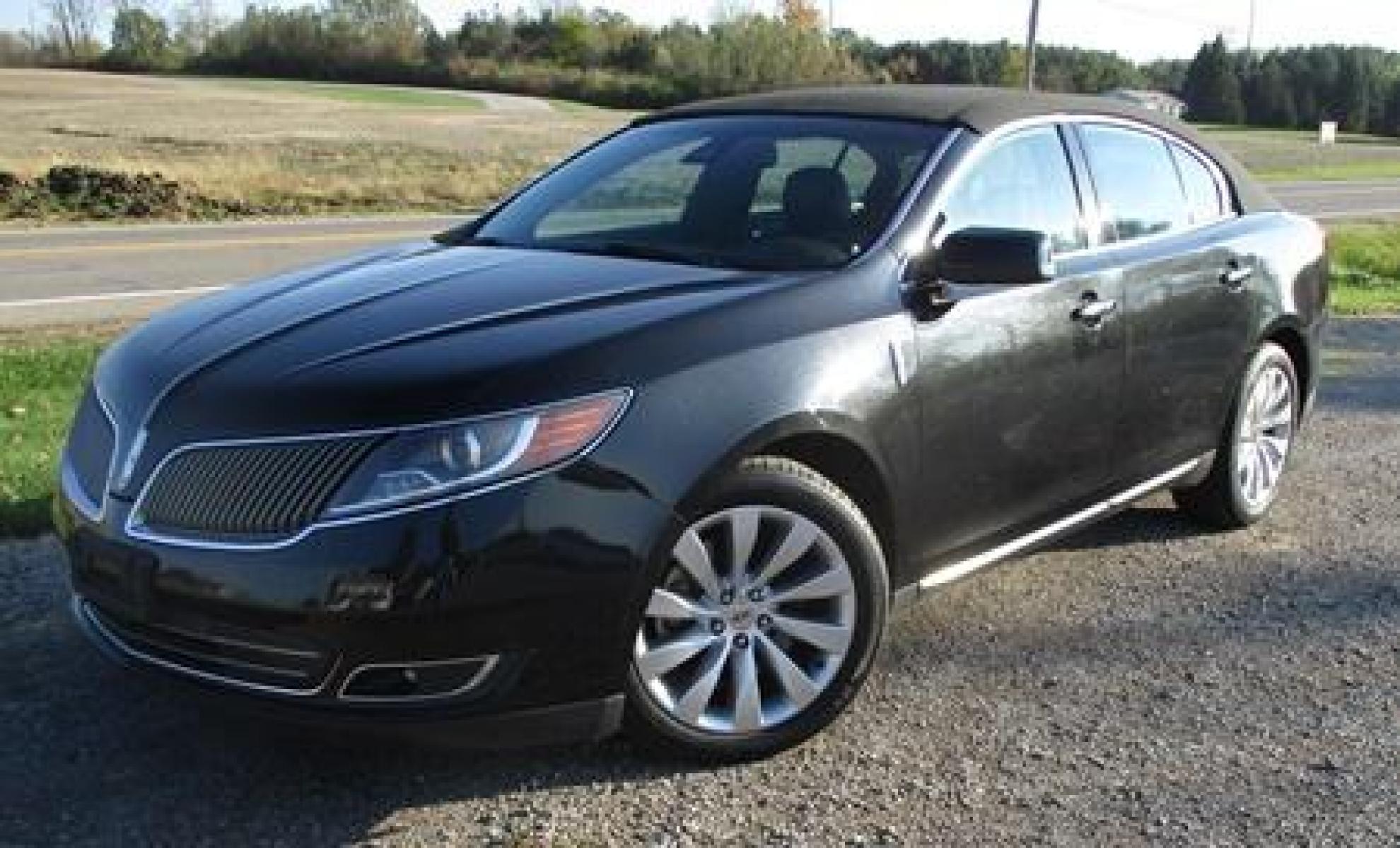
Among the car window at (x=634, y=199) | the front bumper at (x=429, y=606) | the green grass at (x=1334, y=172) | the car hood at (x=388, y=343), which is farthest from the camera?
the green grass at (x=1334, y=172)

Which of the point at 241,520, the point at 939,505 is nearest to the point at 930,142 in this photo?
the point at 939,505

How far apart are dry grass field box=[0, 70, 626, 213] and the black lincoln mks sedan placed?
65.7ft

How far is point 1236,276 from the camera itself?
5.27 m

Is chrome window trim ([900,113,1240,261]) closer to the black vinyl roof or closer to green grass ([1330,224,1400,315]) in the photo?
the black vinyl roof

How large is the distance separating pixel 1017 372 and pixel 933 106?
0.92 meters

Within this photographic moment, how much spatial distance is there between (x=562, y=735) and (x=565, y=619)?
0.90ft

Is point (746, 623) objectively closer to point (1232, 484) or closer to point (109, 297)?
point (1232, 484)

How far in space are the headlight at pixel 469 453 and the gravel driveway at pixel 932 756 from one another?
0.62 m

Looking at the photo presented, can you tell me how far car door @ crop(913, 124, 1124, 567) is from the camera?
4.02 metres

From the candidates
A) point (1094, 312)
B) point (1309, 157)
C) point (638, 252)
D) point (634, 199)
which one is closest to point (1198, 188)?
point (1094, 312)

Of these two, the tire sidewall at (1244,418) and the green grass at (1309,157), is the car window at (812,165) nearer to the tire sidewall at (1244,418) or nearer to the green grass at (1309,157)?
the tire sidewall at (1244,418)

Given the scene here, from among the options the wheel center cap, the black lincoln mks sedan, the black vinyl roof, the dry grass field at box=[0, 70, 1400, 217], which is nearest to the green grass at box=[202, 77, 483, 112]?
the dry grass field at box=[0, 70, 1400, 217]

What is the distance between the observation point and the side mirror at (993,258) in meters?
3.93

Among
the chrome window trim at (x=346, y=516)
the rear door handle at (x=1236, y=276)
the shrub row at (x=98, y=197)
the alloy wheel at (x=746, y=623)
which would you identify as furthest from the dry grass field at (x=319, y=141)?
the alloy wheel at (x=746, y=623)
